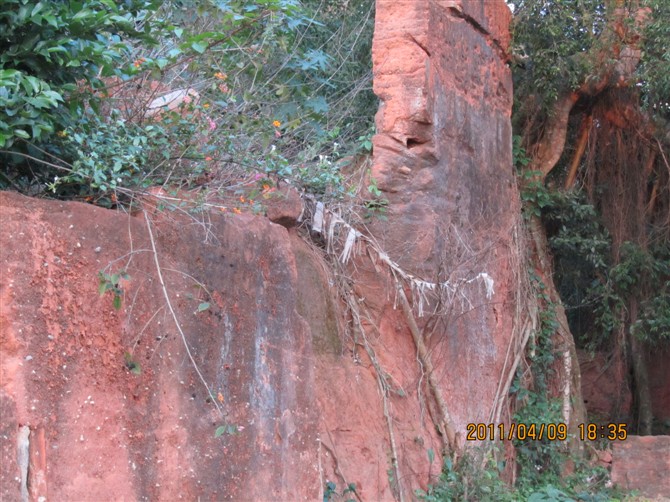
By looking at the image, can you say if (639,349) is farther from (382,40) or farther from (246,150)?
(246,150)

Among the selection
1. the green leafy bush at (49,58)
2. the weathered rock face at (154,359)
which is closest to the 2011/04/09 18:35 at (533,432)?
the weathered rock face at (154,359)

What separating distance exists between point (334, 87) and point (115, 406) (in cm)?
584

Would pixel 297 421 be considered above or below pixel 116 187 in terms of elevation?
below

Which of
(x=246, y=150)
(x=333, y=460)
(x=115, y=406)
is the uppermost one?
(x=246, y=150)

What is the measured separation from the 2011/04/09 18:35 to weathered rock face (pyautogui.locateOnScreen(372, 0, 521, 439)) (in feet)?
0.34

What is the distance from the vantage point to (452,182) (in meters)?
7.53

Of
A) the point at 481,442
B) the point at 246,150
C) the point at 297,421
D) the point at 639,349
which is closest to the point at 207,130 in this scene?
the point at 246,150

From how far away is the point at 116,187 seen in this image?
422 centimetres

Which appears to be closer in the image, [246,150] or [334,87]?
[246,150]

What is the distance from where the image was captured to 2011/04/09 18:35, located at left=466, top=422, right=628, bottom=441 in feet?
24.9
